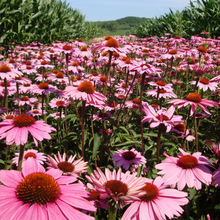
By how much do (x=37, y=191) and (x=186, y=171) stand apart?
90 cm

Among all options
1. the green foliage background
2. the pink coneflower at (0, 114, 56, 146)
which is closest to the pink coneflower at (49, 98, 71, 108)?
the pink coneflower at (0, 114, 56, 146)

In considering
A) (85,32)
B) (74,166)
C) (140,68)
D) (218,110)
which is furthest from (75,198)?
(85,32)

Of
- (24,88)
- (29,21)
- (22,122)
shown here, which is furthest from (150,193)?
(29,21)

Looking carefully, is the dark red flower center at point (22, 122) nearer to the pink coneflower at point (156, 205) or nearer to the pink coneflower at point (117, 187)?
the pink coneflower at point (117, 187)

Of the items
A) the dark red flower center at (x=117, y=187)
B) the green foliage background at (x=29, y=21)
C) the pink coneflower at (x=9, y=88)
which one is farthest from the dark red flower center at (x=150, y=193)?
the green foliage background at (x=29, y=21)

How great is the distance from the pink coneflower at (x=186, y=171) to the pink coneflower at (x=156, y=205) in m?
0.20

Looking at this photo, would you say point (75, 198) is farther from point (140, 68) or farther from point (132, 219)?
point (140, 68)

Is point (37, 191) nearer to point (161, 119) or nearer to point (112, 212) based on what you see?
point (112, 212)

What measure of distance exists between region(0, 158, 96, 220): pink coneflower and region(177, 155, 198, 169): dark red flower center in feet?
2.43

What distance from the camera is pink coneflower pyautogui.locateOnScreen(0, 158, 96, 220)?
689mm

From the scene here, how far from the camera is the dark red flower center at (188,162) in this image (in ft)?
4.35

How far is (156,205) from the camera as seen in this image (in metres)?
0.95

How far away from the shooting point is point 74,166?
1328mm

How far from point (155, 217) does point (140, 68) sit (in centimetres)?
140
